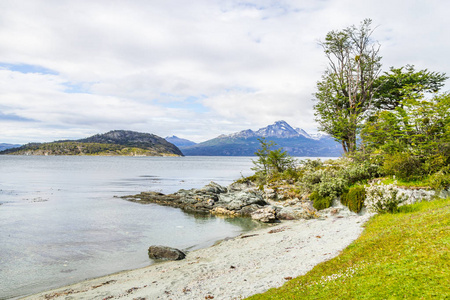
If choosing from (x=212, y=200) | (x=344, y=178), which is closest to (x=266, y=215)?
(x=344, y=178)

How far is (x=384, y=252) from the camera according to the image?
10.7 m

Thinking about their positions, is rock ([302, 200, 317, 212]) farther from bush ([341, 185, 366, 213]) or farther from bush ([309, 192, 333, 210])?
bush ([341, 185, 366, 213])

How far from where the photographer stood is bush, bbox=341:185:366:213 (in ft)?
83.9

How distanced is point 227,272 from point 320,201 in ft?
61.7

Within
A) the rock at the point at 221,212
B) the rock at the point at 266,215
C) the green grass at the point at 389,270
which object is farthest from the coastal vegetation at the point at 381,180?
the rock at the point at 221,212

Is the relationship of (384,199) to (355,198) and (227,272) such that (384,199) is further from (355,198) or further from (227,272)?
(227,272)

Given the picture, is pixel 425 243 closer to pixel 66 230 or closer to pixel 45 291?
pixel 45 291

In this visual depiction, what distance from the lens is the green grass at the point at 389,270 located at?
7539 mm

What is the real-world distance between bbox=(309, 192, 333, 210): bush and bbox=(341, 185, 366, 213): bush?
1948 millimetres

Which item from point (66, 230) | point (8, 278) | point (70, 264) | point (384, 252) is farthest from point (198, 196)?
point (384, 252)

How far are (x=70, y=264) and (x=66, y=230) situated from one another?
9885mm

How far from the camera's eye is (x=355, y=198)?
85.6ft

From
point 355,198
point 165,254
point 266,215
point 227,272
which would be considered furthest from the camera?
point 266,215

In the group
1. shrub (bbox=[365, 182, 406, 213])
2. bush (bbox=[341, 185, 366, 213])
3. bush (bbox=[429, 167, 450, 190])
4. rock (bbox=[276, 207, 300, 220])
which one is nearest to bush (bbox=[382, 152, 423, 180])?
bush (bbox=[429, 167, 450, 190])
